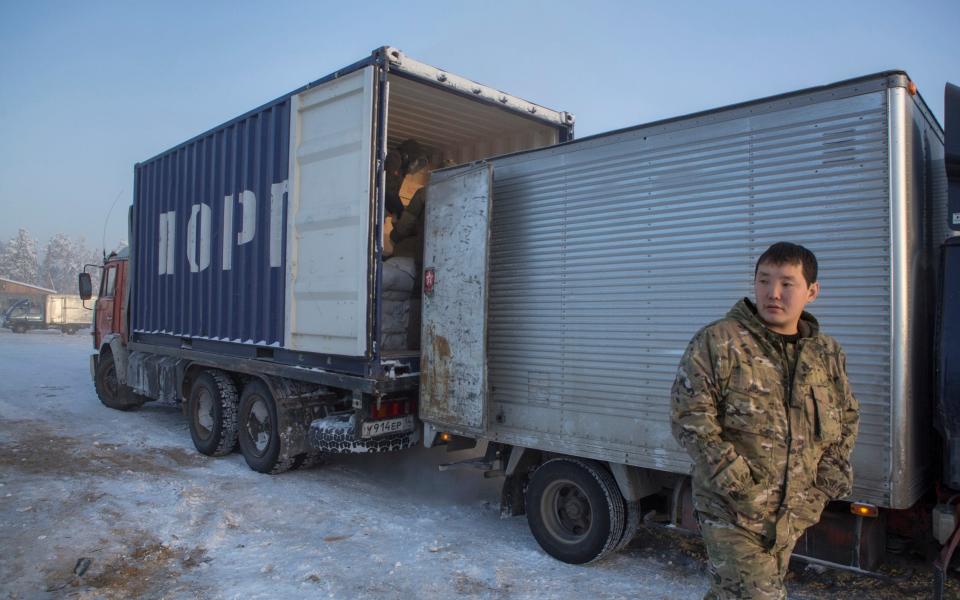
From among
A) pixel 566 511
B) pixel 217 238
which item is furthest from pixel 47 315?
pixel 566 511

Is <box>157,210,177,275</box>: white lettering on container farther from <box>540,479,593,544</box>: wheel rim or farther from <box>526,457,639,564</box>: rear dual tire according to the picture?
<box>540,479,593,544</box>: wheel rim

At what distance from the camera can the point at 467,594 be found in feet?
12.7

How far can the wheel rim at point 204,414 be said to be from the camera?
7594mm

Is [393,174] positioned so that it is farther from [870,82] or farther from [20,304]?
[20,304]

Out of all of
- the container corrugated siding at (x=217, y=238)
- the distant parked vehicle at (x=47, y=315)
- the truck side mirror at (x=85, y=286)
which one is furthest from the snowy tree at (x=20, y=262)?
the container corrugated siding at (x=217, y=238)

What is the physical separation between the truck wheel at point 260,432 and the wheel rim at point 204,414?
632mm

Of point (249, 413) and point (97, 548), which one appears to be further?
point (249, 413)

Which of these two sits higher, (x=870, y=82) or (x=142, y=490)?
(x=870, y=82)

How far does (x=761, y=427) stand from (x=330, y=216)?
14.6ft

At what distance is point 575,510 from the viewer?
14.7 ft

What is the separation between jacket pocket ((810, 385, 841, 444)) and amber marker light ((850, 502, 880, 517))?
1.24 m

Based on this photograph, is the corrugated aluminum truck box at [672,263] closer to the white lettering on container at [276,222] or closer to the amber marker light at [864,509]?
the amber marker light at [864,509]

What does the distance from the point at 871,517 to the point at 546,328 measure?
7.12 feet

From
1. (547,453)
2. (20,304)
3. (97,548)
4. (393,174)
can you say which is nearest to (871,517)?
(547,453)
